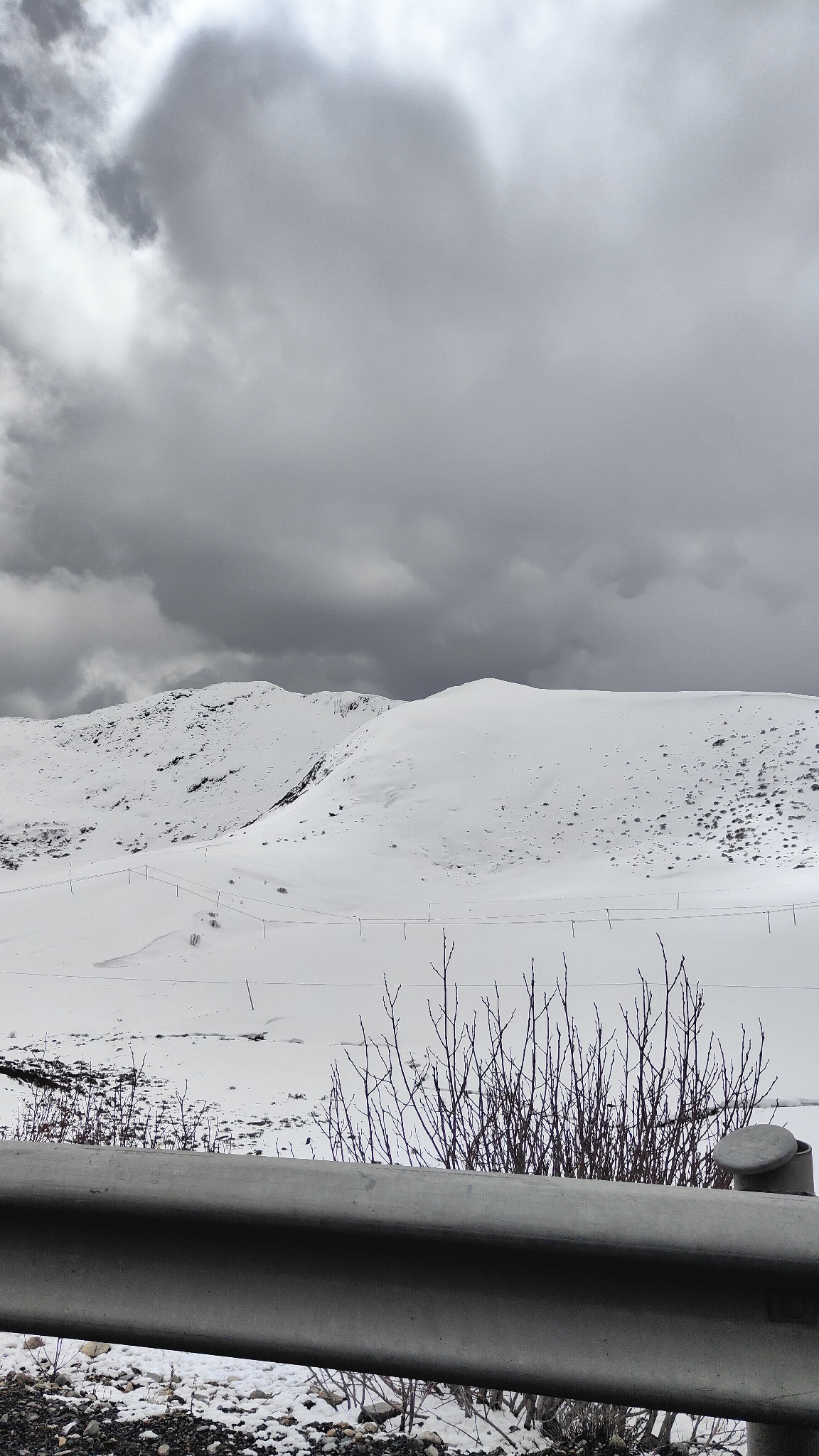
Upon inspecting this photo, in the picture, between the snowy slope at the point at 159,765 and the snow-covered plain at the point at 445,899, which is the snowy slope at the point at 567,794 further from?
the snowy slope at the point at 159,765

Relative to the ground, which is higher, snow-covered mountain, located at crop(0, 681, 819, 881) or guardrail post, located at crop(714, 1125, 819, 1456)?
snow-covered mountain, located at crop(0, 681, 819, 881)

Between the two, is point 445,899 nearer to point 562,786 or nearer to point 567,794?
point 567,794

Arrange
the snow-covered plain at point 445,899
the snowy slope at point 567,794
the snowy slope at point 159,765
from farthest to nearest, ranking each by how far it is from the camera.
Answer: the snowy slope at point 159,765, the snowy slope at point 567,794, the snow-covered plain at point 445,899

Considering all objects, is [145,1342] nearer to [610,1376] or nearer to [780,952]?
[610,1376]

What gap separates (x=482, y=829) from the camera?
29.4 meters

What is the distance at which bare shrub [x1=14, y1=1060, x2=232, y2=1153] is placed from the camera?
23.0ft

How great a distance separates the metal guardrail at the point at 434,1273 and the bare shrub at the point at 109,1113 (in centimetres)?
480

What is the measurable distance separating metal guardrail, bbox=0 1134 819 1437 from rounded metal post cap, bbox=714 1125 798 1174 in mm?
104

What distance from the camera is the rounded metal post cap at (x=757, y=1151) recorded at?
180cm

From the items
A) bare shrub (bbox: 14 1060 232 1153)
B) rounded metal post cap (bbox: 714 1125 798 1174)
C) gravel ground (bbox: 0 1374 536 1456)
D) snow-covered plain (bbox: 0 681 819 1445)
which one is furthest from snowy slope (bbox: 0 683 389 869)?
rounded metal post cap (bbox: 714 1125 798 1174)

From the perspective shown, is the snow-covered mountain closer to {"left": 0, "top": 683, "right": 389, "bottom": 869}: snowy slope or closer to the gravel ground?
{"left": 0, "top": 683, "right": 389, "bottom": 869}: snowy slope

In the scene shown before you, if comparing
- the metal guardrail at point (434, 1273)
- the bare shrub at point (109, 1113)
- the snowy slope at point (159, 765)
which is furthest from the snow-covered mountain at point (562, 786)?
the metal guardrail at point (434, 1273)

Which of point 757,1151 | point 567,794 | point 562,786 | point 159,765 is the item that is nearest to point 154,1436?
point 757,1151

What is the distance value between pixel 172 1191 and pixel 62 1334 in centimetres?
38
